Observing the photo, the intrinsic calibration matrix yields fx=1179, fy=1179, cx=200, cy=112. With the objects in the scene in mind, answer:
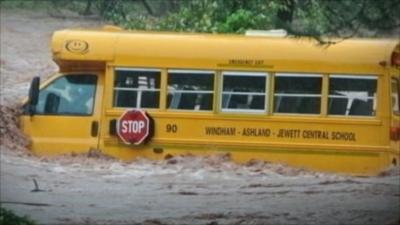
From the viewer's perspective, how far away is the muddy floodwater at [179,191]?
1343 centimetres

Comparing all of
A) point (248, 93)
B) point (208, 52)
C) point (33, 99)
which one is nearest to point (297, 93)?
point (248, 93)

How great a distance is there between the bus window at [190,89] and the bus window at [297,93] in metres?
1.07

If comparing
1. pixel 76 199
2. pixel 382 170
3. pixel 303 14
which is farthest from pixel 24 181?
pixel 303 14

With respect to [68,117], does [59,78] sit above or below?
above

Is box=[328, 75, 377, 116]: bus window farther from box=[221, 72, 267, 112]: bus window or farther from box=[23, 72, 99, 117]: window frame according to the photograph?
box=[23, 72, 99, 117]: window frame

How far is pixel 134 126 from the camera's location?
1867 centimetres

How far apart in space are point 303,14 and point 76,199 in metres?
5.73

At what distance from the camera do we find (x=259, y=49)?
61.3ft

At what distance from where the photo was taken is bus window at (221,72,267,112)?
731 inches

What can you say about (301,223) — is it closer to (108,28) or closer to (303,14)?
(303,14)

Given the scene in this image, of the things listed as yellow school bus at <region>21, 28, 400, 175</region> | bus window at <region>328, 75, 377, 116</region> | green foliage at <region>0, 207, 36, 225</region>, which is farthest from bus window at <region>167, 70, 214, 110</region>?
green foliage at <region>0, 207, 36, 225</region>

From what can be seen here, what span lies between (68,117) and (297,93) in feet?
12.2

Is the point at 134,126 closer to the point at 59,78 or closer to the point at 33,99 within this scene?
the point at 59,78

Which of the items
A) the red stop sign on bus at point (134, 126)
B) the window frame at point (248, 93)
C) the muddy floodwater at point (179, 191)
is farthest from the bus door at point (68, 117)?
the window frame at point (248, 93)
